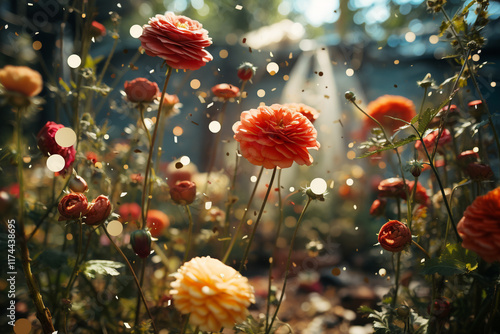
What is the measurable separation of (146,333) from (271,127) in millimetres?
536

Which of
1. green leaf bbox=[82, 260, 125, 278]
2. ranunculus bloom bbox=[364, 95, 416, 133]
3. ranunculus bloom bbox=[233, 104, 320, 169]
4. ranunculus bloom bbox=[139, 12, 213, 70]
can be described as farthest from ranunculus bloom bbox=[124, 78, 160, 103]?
ranunculus bloom bbox=[364, 95, 416, 133]

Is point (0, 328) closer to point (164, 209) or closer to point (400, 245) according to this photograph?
point (400, 245)

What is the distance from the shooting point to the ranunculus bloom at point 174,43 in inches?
23.3

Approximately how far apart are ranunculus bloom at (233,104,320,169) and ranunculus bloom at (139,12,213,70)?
136 millimetres

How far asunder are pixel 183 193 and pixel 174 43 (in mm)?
268

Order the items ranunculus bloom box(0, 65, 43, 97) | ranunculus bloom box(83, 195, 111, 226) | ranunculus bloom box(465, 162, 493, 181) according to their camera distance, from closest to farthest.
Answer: ranunculus bloom box(0, 65, 43, 97) → ranunculus bloom box(83, 195, 111, 226) → ranunculus bloom box(465, 162, 493, 181)

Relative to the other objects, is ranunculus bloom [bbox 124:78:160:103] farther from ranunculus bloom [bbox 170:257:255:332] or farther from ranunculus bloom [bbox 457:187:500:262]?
ranunculus bloom [bbox 457:187:500:262]

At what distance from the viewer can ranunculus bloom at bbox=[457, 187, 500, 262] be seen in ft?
1.61

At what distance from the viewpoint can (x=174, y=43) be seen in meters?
0.60

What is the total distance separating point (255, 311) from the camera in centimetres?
154

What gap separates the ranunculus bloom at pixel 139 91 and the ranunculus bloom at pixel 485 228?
0.59 meters

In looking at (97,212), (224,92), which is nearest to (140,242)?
(97,212)

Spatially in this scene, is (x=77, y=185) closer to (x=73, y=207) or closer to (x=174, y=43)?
(x=73, y=207)


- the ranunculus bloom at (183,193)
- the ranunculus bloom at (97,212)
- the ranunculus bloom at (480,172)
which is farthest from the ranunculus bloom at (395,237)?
the ranunculus bloom at (97,212)
